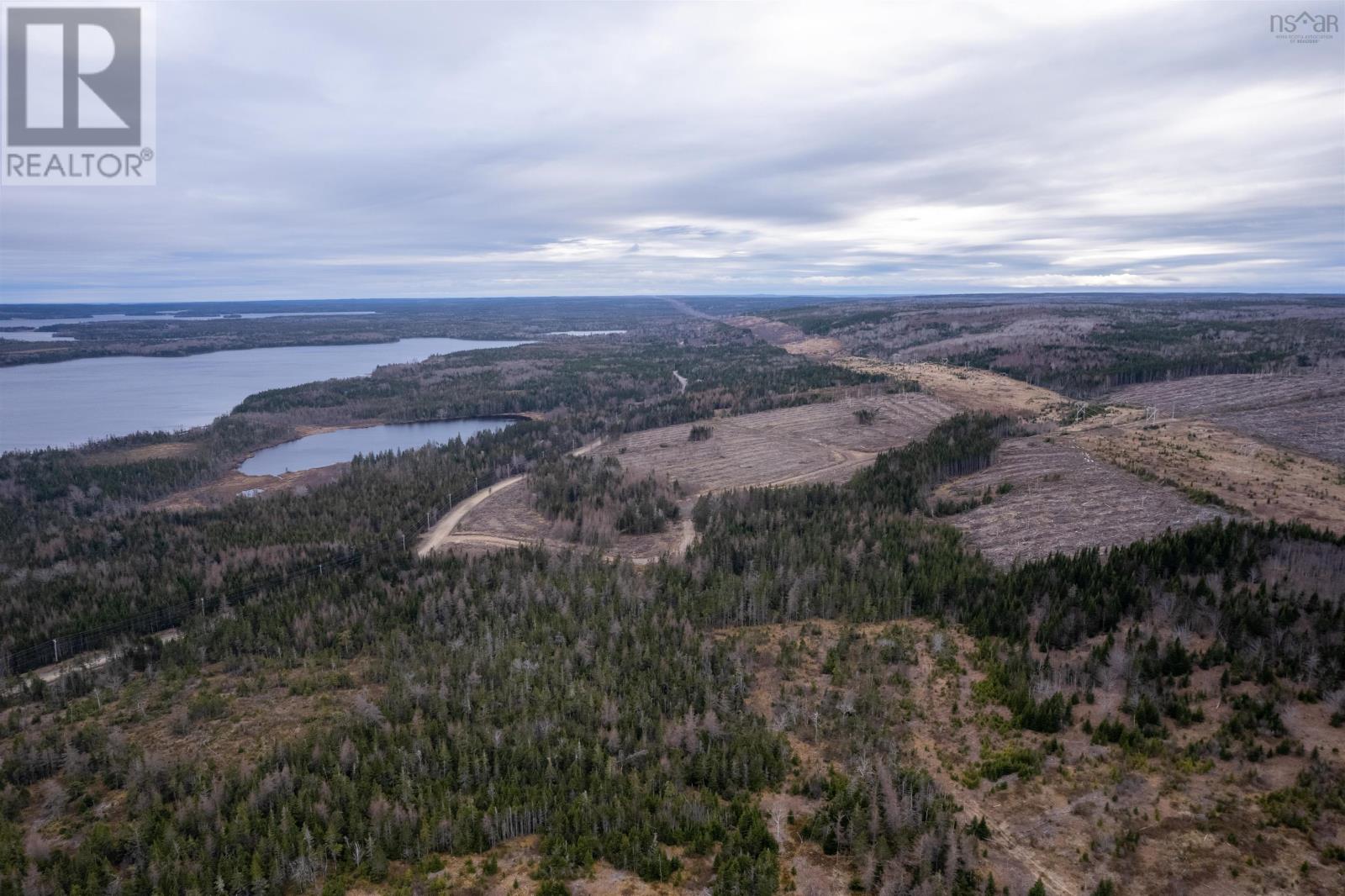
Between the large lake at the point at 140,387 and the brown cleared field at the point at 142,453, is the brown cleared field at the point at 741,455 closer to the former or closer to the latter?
the brown cleared field at the point at 142,453

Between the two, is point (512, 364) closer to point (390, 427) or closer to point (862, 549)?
point (390, 427)

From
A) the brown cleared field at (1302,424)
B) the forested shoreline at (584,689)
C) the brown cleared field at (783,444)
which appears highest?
the brown cleared field at (1302,424)

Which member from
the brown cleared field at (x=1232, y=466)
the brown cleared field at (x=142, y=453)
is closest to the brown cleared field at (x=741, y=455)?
the brown cleared field at (x=1232, y=466)

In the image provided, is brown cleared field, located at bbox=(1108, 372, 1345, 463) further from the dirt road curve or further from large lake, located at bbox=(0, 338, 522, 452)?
large lake, located at bbox=(0, 338, 522, 452)

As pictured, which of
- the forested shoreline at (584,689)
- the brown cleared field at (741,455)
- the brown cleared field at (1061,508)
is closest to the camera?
the forested shoreline at (584,689)

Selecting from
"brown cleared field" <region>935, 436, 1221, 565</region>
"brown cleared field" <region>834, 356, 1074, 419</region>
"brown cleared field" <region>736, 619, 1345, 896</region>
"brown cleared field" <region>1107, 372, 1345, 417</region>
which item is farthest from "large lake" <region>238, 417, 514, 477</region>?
"brown cleared field" <region>1107, 372, 1345, 417</region>

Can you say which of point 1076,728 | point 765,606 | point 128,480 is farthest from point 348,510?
point 1076,728

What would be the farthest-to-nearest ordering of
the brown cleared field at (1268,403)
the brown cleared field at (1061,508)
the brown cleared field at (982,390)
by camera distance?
1. the brown cleared field at (982,390)
2. the brown cleared field at (1268,403)
3. the brown cleared field at (1061,508)
